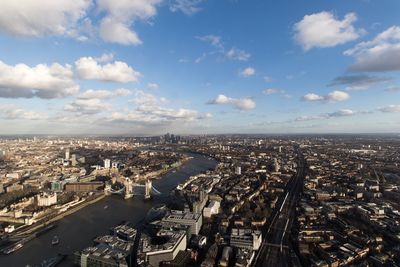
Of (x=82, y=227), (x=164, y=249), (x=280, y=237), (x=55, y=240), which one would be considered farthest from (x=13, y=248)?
(x=280, y=237)

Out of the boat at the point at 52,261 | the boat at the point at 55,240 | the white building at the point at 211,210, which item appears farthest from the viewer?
the white building at the point at 211,210

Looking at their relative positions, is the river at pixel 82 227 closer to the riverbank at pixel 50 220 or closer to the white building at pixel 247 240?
the riverbank at pixel 50 220

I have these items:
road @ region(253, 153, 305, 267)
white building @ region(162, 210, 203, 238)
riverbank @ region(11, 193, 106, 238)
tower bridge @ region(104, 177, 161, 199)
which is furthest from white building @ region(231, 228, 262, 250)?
tower bridge @ region(104, 177, 161, 199)

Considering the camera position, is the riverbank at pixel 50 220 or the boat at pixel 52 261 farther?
the riverbank at pixel 50 220

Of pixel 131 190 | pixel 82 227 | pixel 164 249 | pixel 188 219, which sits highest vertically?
pixel 188 219

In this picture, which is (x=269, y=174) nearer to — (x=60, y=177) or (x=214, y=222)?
(x=214, y=222)

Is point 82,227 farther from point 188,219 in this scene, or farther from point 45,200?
point 45,200

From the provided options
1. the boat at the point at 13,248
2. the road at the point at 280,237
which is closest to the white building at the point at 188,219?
the road at the point at 280,237
